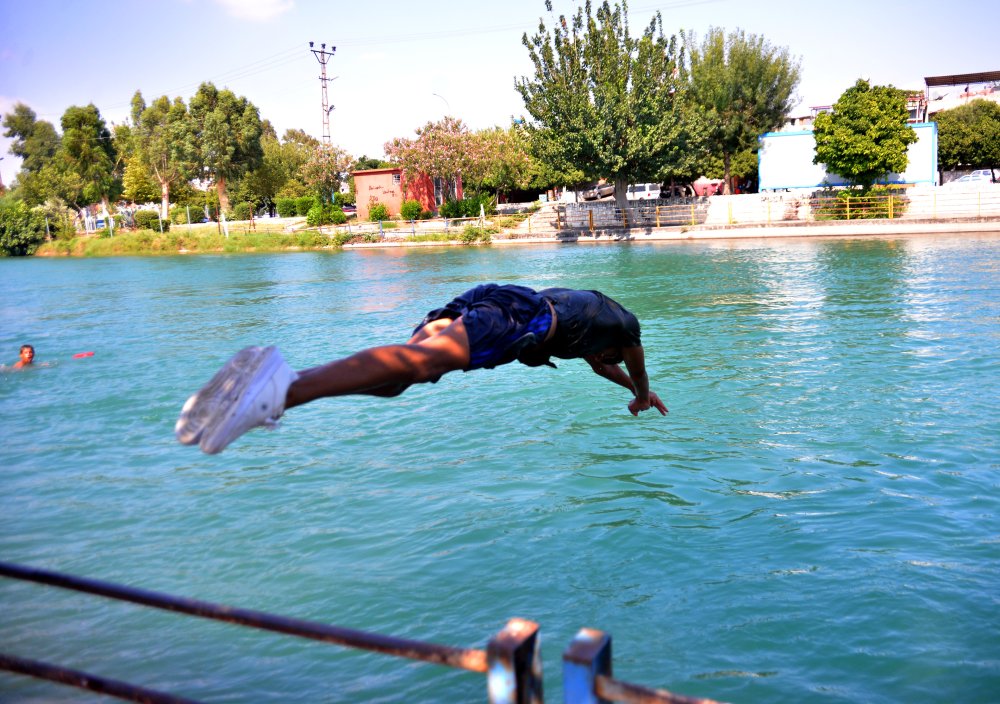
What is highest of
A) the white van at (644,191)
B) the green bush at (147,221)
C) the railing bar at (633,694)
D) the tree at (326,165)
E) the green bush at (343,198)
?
the tree at (326,165)

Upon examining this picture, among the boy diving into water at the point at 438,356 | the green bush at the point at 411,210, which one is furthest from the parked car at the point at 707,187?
the boy diving into water at the point at 438,356

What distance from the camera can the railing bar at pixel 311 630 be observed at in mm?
2156

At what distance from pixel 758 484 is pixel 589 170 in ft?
120

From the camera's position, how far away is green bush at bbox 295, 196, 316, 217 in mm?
67812

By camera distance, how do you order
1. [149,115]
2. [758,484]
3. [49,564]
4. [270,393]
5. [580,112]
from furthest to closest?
[149,115] → [580,112] → [758,484] → [49,564] → [270,393]

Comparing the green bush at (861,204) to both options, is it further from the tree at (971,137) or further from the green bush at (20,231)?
the green bush at (20,231)

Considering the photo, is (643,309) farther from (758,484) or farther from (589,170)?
(589,170)

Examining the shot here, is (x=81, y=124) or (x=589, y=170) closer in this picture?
(x=589, y=170)

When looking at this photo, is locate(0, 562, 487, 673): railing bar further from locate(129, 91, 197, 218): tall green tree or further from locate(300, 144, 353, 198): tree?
locate(129, 91, 197, 218): tall green tree

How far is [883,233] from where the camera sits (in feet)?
125

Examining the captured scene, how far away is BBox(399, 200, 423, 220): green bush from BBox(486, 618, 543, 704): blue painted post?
56.3 meters

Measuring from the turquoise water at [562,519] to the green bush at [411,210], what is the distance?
3956 centimetres

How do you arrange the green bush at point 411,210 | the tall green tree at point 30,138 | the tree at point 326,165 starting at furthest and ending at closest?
the tall green tree at point 30,138, the tree at point 326,165, the green bush at point 411,210

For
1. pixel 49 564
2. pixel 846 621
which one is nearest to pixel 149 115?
pixel 49 564
